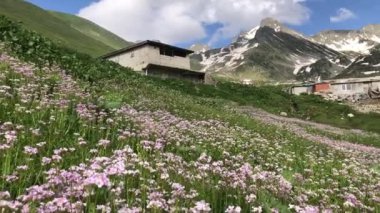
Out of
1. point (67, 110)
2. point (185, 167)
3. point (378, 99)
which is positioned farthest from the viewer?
point (378, 99)

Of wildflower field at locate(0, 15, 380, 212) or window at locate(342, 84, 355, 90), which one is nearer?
wildflower field at locate(0, 15, 380, 212)

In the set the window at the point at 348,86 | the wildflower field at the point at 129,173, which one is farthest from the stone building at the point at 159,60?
the wildflower field at the point at 129,173

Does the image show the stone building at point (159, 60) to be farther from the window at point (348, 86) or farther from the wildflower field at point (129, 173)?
the wildflower field at point (129, 173)

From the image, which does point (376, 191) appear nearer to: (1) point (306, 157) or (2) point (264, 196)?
(2) point (264, 196)

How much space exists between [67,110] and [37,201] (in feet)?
21.1

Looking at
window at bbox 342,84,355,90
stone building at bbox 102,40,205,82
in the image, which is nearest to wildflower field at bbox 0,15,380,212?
stone building at bbox 102,40,205,82

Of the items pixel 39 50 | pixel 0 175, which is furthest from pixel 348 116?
pixel 0 175

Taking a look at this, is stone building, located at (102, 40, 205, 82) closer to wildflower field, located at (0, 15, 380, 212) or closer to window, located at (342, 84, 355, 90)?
window, located at (342, 84, 355, 90)

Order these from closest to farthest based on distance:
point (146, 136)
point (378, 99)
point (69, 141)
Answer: point (69, 141) < point (146, 136) < point (378, 99)

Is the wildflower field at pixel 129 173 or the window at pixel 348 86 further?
the window at pixel 348 86

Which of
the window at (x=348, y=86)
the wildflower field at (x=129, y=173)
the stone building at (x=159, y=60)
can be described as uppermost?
the stone building at (x=159, y=60)

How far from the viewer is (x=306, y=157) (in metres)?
14.6

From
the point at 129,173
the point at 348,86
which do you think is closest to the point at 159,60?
the point at 348,86

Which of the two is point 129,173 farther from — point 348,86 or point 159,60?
point 348,86
